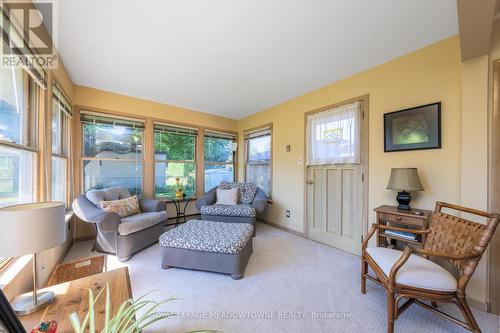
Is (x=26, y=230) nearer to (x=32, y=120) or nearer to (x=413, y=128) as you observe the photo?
(x=32, y=120)

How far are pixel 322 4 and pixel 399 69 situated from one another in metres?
1.42

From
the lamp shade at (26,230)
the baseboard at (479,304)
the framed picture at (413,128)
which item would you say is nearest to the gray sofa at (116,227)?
the lamp shade at (26,230)

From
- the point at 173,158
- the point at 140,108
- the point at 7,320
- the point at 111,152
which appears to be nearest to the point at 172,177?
the point at 173,158

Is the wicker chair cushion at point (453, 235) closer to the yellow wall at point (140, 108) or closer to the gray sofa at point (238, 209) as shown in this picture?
the gray sofa at point (238, 209)

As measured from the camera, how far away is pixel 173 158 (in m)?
4.23

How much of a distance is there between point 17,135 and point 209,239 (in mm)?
1960

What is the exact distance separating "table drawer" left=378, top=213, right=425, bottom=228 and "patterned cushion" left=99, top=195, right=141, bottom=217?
3403 millimetres

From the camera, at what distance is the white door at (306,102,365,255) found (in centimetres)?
272

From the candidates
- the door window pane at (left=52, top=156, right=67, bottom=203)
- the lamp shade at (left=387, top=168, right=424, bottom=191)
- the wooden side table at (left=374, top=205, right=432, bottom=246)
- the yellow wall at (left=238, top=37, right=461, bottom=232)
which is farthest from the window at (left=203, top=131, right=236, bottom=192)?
the lamp shade at (left=387, top=168, right=424, bottom=191)

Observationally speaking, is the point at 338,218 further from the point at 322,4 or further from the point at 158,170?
the point at 158,170

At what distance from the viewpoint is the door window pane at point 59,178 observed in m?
2.46

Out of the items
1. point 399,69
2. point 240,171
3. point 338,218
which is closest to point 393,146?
point 399,69

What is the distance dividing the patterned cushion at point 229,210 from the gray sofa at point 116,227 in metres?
0.80

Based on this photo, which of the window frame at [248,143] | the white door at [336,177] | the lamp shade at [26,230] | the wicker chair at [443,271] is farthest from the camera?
the window frame at [248,143]
